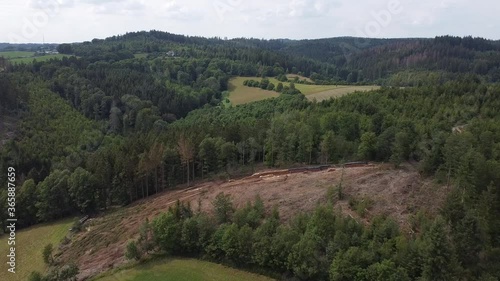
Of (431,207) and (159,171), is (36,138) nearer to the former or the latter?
(159,171)

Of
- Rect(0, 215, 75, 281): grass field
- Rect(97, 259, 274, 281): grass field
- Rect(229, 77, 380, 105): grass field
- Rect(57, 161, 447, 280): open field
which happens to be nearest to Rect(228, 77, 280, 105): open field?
Rect(229, 77, 380, 105): grass field

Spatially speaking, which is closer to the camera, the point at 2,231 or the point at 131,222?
the point at 131,222

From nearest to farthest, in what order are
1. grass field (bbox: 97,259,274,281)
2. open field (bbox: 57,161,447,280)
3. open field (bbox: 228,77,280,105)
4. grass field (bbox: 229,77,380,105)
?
grass field (bbox: 97,259,274,281), open field (bbox: 57,161,447,280), grass field (bbox: 229,77,380,105), open field (bbox: 228,77,280,105)

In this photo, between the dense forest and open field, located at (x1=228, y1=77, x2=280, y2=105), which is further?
open field, located at (x1=228, y1=77, x2=280, y2=105)

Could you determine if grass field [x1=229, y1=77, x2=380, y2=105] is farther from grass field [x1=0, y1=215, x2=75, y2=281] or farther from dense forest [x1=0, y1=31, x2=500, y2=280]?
grass field [x1=0, y1=215, x2=75, y2=281]

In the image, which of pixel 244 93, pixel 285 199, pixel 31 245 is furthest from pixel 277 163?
pixel 244 93

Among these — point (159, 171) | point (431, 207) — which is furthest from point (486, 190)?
point (159, 171)

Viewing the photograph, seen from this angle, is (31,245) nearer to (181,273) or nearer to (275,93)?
(181,273)
